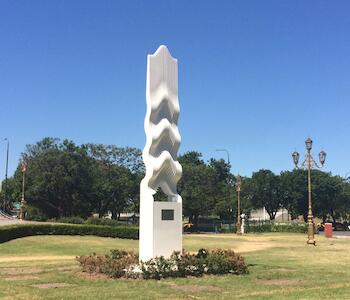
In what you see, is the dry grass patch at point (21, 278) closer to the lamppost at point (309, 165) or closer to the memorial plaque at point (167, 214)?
the memorial plaque at point (167, 214)

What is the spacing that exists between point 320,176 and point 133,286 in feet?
302

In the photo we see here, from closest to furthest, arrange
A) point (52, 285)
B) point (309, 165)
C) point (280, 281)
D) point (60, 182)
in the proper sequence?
1. point (52, 285)
2. point (280, 281)
3. point (309, 165)
4. point (60, 182)

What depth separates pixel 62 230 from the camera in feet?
129

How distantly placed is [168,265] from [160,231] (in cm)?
174

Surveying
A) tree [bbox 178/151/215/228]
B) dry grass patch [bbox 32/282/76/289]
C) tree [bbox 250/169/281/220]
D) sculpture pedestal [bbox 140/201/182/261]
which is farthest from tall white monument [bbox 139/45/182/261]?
tree [bbox 250/169/281/220]

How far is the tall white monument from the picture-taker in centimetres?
1750

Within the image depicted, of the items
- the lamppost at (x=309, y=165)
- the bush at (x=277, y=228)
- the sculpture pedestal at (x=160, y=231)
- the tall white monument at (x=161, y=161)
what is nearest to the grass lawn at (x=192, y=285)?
the sculpture pedestal at (x=160, y=231)

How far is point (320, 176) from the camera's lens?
101 metres

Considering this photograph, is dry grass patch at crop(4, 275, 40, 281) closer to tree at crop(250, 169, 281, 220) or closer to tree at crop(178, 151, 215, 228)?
tree at crop(178, 151, 215, 228)

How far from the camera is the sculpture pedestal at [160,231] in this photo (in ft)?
56.9

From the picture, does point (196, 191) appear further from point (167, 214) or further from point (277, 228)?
point (167, 214)

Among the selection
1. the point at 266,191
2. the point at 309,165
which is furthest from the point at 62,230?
the point at 266,191

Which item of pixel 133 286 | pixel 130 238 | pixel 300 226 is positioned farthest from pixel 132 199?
pixel 133 286

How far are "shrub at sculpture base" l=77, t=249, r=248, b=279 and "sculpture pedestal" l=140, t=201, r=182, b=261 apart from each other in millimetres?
532
